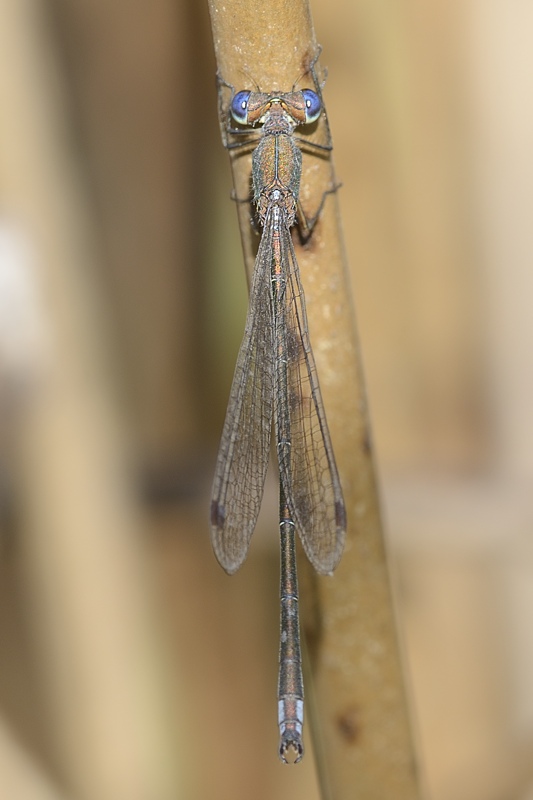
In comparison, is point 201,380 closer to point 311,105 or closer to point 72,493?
point 72,493

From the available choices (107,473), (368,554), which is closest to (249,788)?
(107,473)

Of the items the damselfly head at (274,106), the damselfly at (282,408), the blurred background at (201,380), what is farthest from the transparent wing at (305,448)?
the blurred background at (201,380)

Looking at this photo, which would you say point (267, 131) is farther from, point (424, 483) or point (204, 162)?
point (424, 483)

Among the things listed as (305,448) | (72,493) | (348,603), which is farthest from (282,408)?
(72,493)

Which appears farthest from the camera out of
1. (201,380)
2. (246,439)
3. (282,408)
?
(201,380)

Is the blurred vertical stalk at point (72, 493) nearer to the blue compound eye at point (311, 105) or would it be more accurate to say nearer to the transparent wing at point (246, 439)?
the transparent wing at point (246, 439)

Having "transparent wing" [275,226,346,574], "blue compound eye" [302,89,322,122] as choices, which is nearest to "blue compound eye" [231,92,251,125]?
"blue compound eye" [302,89,322,122]
